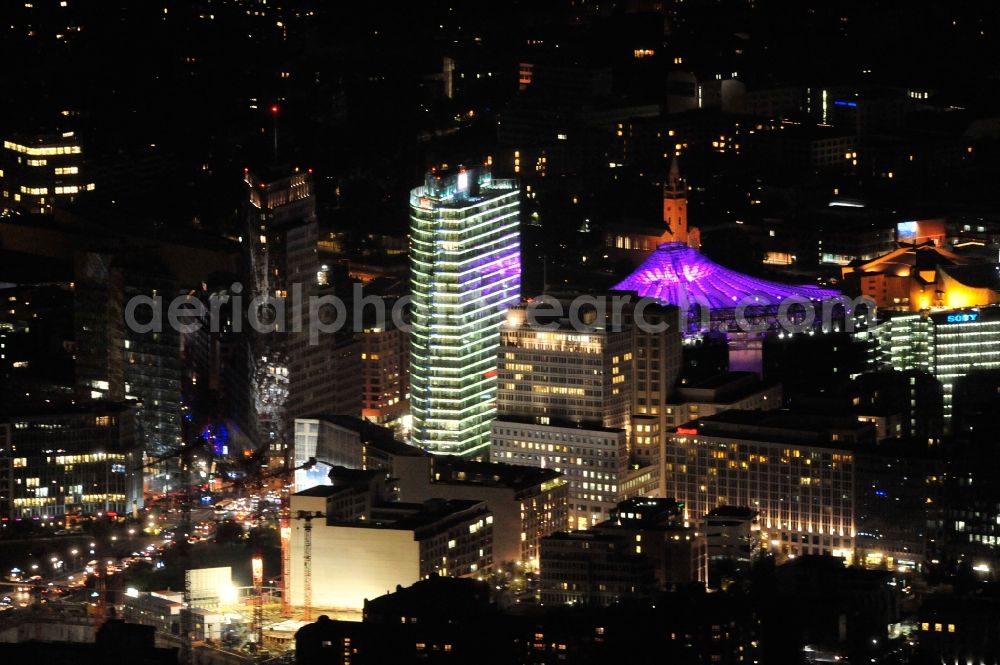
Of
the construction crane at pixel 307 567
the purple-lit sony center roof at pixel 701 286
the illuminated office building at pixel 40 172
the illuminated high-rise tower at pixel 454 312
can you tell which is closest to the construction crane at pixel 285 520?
the construction crane at pixel 307 567

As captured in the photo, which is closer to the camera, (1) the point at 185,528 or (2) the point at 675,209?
(1) the point at 185,528

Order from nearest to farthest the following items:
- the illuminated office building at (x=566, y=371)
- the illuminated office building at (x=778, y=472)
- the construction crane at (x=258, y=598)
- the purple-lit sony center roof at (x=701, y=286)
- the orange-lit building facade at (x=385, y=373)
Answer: the construction crane at (x=258, y=598) → the illuminated office building at (x=778, y=472) → the illuminated office building at (x=566, y=371) → the orange-lit building facade at (x=385, y=373) → the purple-lit sony center roof at (x=701, y=286)

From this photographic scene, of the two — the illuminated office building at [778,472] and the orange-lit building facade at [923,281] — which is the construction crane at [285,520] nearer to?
the illuminated office building at [778,472]

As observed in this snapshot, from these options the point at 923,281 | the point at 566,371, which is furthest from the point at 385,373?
the point at 923,281

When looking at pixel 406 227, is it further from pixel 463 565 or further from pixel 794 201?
pixel 463 565

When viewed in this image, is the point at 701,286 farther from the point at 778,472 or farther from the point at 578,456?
the point at 778,472

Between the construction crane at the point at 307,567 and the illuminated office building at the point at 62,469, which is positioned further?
the illuminated office building at the point at 62,469

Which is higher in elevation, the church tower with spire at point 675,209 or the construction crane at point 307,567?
the church tower with spire at point 675,209
